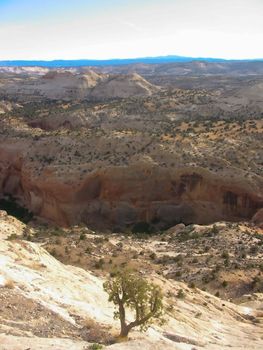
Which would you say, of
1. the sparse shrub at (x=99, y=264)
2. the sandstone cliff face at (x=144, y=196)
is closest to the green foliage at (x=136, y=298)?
the sparse shrub at (x=99, y=264)

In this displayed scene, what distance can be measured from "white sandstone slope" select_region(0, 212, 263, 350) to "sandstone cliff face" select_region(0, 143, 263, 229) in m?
16.0

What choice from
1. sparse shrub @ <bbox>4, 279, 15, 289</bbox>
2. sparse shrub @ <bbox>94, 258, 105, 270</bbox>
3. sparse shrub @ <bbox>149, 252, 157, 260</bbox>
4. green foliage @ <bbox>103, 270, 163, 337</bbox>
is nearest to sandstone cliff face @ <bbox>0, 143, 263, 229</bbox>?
sparse shrub @ <bbox>149, 252, 157, 260</bbox>

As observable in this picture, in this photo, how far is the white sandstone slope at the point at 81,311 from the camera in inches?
483

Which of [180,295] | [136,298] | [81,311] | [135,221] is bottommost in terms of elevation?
[135,221]

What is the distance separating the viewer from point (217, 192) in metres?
36.1

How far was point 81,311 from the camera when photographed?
14492mm

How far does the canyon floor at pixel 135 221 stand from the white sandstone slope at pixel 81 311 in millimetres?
56

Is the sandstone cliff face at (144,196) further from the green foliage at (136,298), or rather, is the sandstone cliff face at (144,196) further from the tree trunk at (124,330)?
the tree trunk at (124,330)

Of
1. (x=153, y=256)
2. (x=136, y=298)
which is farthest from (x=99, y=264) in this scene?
(x=136, y=298)

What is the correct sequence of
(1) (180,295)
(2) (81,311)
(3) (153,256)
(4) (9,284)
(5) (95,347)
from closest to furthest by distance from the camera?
(5) (95,347)
(2) (81,311)
(4) (9,284)
(1) (180,295)
(3) (153,256)

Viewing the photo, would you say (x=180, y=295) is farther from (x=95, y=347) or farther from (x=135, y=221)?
(x=135, y=221)

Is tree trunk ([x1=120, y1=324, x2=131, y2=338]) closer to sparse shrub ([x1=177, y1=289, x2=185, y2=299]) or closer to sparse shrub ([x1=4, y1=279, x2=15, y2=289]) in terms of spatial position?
sparse shrub ([x1=4, y1=279, x2=15, y2=289])

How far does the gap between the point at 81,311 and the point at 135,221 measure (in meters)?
23.4

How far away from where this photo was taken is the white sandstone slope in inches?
483
